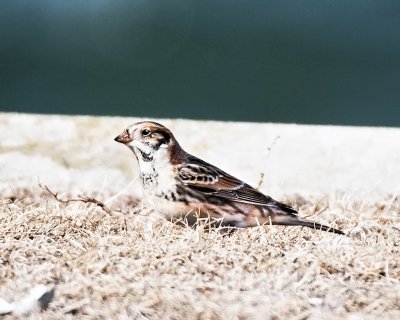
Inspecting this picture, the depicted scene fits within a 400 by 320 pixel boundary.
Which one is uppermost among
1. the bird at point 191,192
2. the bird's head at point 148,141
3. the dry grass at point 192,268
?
the bird's head at point 148,141

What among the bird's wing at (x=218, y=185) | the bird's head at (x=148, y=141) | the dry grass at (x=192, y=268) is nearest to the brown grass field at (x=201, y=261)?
the dry grass at (x=192, y=268)

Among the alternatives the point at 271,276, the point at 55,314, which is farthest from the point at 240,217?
the point at 55,314

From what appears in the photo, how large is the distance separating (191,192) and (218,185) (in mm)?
174

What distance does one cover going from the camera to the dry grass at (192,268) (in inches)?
121

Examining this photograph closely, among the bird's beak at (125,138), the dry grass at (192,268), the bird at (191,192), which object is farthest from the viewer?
the bird's beak at (125,138)

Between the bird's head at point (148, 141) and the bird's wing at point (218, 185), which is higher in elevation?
the bird's head at point (148, 141)

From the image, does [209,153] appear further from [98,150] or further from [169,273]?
[169,273]

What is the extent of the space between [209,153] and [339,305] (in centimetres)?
238

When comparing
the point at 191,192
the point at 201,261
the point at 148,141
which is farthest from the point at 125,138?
the point at 201,261

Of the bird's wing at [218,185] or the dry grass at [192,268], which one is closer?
the dry grass at [192,268]

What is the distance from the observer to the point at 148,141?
412 centimetres

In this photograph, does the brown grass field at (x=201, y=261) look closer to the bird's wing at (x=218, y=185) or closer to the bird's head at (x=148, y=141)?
the bird's wing at (x=218, y=185)

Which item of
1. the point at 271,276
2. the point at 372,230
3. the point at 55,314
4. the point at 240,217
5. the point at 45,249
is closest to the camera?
the point at 55,314

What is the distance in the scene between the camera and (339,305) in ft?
10.3
